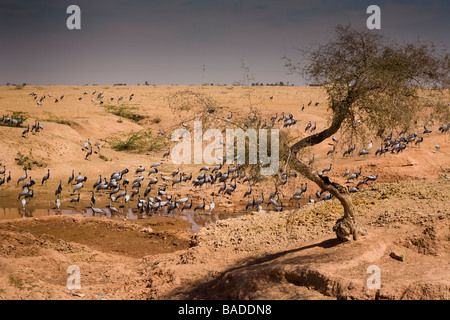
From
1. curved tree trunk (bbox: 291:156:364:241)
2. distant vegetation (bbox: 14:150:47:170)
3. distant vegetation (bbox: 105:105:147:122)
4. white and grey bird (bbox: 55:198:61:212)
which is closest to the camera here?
curved tree trunk (bbox: 291:156:364:241)

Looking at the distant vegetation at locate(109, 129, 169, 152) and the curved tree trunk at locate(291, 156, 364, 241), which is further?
the distant vegetation at locate(109, 129, 169, 152)

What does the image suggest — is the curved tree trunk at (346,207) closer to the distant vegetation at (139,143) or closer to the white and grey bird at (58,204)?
the white and grey bird at (58,204)

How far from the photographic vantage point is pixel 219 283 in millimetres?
11367

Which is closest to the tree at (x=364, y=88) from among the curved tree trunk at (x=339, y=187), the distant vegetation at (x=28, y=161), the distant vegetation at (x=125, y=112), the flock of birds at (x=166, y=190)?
the curved tree trunk at (x=339, y=187)

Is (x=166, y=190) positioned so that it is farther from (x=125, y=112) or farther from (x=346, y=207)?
(x=125, y=112)

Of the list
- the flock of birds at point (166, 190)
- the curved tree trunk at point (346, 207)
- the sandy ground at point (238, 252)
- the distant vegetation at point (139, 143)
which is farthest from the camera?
the distant vegetation at point (139, 143)

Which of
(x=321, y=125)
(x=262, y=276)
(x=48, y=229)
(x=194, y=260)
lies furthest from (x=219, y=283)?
(x=321, y=125)

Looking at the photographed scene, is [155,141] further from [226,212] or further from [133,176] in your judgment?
[226,212]

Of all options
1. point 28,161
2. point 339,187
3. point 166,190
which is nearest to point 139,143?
point 28,161

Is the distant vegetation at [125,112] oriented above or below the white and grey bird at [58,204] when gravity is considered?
above

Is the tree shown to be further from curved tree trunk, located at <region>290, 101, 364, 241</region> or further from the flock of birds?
the flock of birds

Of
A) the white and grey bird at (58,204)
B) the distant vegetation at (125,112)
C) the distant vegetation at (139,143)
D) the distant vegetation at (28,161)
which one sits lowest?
the white and grey bird at (58,204)

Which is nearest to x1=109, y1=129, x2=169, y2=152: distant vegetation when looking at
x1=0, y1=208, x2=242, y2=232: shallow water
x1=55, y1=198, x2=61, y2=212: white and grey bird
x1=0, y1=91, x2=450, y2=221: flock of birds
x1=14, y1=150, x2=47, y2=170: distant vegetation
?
x1=0, y1=91, x2=450, y2=221: flock of birds

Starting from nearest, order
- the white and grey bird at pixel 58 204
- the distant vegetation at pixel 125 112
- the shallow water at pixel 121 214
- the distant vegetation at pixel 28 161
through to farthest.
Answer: the shallow water at pixel 121 214 → the white and grey bird at pixel 58 204 → the distant vegetation at pixel 28 161 → the distant vegetation at pixel 125 112
